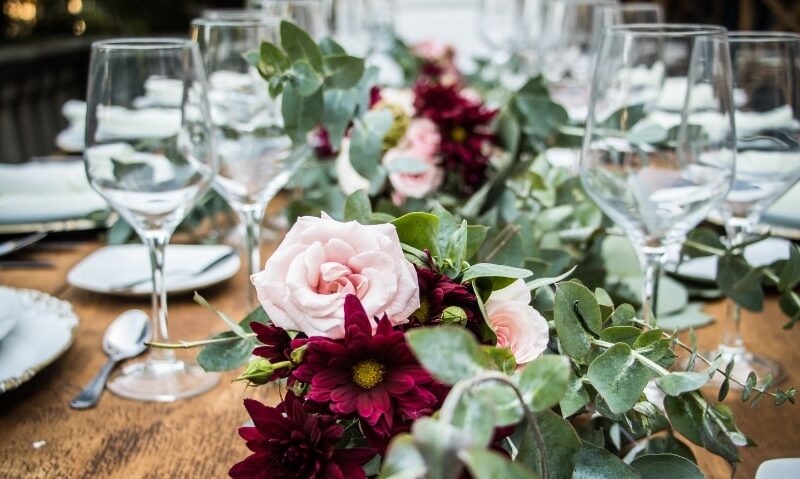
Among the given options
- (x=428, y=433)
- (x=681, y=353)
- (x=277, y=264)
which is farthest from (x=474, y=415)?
(x=681, y=353)

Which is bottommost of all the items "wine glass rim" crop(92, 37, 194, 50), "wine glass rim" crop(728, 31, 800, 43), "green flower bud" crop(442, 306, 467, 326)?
"green flower bud" crop(442, 306, 467, 326)

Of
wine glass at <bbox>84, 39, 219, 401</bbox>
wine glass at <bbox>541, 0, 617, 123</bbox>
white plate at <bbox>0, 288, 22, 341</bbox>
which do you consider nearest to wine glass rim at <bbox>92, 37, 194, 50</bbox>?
wine glass at <bbox>84, 39, 219, 401</bbox>

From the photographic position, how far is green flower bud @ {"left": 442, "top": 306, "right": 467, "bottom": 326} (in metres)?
0.45

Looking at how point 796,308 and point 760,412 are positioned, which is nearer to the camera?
point 760,412

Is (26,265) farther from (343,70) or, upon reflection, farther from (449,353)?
(449,353)

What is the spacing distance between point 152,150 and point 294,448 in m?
0.39

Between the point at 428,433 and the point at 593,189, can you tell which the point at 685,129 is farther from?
the point at 428,433

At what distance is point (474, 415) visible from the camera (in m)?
0.30

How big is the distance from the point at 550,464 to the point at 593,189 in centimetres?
31

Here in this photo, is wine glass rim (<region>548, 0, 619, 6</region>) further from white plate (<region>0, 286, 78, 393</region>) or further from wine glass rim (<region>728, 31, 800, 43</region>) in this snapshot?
white plate (<region>0, 286, 78, 393</region>)

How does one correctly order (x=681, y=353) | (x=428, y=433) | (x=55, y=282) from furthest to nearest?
(x=55, y=282), (x=681, y=353), (x=428, y=433)

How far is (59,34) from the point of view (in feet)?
13.0

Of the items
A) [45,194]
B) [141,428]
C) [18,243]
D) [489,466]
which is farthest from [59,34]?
[489,466]

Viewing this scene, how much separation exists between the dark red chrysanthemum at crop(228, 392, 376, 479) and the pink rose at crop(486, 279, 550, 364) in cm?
10
